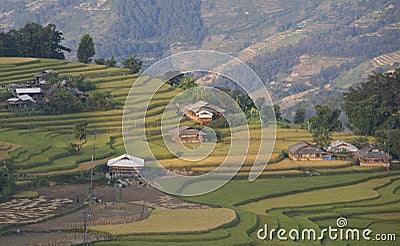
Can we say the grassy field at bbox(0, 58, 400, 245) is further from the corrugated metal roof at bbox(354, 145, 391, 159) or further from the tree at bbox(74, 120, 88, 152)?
the corrugated metal roof at bbox(354, 145, 391, 159)

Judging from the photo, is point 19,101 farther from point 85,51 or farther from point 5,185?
point 85,51

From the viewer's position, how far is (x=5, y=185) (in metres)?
29.2

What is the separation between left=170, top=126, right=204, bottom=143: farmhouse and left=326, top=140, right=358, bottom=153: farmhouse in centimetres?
640

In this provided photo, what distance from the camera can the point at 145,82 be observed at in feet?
165

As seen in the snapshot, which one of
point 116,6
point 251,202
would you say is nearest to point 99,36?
point 116,6

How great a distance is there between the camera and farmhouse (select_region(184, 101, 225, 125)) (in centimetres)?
4506

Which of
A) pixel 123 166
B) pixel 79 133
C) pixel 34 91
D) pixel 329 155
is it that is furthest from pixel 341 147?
pixel 34 91

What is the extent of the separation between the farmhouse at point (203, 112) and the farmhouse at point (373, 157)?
9.03 metres

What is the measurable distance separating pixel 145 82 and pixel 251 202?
20.2m

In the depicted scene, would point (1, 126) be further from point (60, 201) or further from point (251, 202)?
point (251, 202)

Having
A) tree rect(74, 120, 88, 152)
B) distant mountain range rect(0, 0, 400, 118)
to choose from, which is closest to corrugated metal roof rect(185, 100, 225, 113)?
tree rect(74, 120, 88, 152)

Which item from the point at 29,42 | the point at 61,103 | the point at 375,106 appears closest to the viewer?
the point at 61,103

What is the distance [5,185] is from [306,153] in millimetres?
15685

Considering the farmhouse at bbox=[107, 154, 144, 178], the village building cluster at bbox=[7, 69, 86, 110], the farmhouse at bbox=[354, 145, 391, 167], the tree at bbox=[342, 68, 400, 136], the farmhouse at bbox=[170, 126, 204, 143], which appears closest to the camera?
the farmhouse at bbox=[107, 154, 144, 178]
